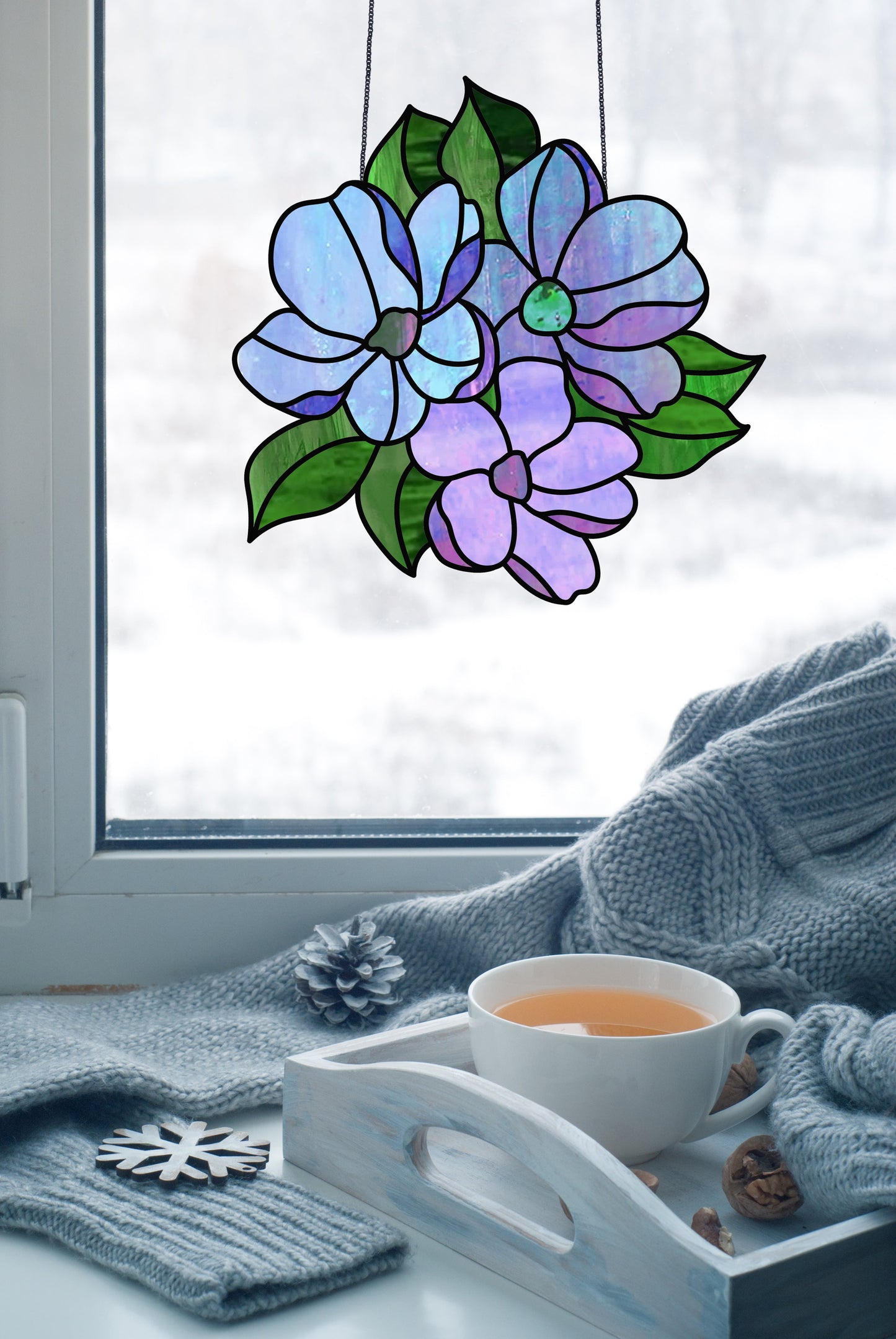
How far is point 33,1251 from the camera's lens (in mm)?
480

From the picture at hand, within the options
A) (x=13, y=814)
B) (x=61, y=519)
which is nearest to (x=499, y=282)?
(x=61, y=519)

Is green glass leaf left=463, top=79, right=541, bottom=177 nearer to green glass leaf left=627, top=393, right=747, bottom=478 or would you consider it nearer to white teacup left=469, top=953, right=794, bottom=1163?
green glass leaf left=627, top=393, right=747, bottom=478

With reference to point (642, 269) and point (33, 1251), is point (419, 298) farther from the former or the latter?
point (33, 1251)

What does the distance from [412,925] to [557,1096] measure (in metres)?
0.30

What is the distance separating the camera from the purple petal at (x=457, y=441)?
740 millimetres

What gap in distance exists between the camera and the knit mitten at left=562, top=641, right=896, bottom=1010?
1.99ft

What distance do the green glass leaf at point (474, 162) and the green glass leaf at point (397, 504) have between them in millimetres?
147

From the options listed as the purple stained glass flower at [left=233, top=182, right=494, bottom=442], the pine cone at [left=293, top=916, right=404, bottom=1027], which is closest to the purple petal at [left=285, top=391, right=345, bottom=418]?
the purple stained glass flower at [left=233, top=182, right=494, bottom=442]

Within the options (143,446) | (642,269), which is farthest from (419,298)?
(143,446)

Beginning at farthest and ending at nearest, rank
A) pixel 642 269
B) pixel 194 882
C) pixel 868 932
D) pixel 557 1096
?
pixel 194 882
pixel 642 269
pixel 868 932
pixel 557 1096

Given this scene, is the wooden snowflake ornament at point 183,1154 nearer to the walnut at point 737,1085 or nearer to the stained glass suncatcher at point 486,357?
the walnut at point 737,1085

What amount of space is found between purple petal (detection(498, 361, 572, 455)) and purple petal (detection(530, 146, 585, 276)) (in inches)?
2.7

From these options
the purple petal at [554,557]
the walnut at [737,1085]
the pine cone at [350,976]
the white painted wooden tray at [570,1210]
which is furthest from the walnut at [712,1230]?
the purple petal at [554,557]

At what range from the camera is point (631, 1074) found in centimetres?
47
